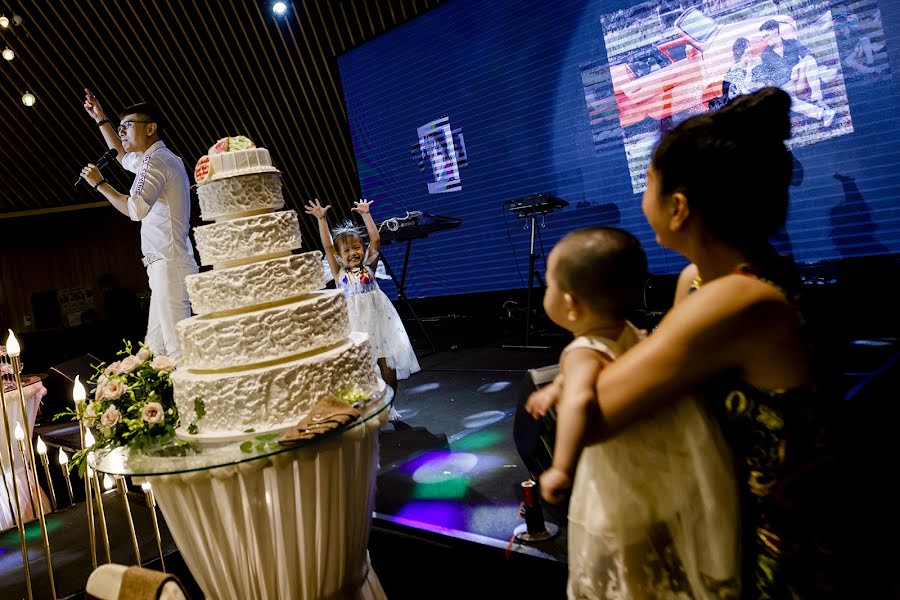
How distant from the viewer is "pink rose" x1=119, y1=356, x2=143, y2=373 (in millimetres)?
2771

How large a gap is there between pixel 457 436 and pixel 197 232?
2362mm

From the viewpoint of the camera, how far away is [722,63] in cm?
563

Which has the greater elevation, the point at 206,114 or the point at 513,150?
the point at 206,114

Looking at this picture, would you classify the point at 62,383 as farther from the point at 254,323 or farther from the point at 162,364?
the point at 254,323

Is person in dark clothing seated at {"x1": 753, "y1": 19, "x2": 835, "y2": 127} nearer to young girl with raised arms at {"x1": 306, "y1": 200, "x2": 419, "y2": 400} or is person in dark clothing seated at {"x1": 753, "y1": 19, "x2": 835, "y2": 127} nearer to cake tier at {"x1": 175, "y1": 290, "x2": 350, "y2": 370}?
young girl with raised arms at {"x1": 306, "y1": 200, "x2": 419, "y2": 400}

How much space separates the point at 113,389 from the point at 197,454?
0.62 m

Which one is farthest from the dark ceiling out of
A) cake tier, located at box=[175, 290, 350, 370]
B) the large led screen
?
cake tier, located at box=[175, 290, 350, 370]

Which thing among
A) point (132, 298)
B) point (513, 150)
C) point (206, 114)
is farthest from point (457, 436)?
point (132, 298)

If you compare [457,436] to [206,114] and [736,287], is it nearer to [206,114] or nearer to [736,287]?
[736,287]

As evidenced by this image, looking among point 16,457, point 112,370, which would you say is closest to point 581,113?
point 112,370

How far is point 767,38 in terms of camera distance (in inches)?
212

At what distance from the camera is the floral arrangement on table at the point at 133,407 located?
2549mm

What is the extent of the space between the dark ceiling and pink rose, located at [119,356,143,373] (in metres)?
6.14

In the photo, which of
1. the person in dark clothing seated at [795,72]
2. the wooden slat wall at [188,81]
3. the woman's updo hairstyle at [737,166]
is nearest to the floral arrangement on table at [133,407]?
the woman's updo hairstyle at [737,166]
